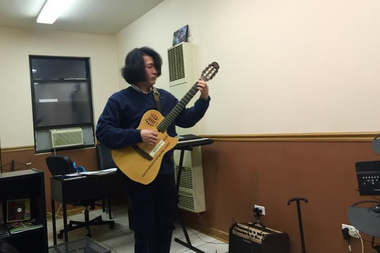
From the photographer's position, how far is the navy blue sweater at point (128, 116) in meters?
1.81

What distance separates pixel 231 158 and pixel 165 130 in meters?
1.05

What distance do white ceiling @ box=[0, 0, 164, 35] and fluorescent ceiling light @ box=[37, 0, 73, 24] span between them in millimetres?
54

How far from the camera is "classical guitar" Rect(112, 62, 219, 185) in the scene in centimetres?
185

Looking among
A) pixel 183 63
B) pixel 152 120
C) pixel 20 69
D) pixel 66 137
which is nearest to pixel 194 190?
pixel 183 63

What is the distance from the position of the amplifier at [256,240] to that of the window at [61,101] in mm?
2848

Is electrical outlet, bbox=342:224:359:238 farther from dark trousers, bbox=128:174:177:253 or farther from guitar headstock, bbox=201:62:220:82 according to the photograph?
guitar headstock, bbox=201:62:220:82

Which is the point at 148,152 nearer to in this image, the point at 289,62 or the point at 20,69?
the point at 289,62

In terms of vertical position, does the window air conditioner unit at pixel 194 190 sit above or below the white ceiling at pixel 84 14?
below

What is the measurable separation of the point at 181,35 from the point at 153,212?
208cm

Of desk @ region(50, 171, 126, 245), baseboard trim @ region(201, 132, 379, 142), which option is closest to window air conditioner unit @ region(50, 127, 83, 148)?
desk @ region(50, 171, 126, 245)

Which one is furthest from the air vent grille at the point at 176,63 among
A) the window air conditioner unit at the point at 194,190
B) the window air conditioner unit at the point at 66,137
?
the window air conditioner unit at the point at 66,137

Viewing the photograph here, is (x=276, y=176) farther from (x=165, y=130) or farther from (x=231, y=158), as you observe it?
(x=165, y=130)

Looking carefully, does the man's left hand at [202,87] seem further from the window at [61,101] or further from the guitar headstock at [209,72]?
the window at [61,101]

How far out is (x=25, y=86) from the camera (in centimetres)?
420
